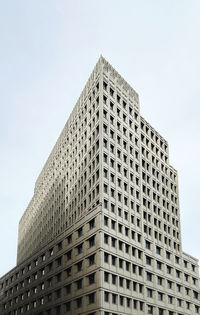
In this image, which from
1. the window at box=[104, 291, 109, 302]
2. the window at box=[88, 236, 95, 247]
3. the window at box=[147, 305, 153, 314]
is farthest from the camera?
the window at box=[147, 305, 153, 314]

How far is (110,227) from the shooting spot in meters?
67.8

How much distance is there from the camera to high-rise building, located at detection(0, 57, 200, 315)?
66.4m

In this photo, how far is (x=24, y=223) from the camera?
5832 inches

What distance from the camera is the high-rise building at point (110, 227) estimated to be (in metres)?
66.4

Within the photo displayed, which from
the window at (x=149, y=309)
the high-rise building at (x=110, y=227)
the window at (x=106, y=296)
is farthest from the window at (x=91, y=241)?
the window at (x=149, y=309)

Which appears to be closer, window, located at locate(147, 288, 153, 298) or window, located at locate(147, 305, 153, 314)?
window, located at locate(147, 305, 153, 314)

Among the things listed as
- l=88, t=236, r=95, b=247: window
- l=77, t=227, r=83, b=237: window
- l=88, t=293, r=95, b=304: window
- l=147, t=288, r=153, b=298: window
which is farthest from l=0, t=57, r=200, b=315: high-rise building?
l=77, t=227, r=83, b=237: window

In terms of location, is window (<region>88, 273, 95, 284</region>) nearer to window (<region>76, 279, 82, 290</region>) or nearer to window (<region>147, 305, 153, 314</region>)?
window (<region>76, 279, 82, 290</region>)

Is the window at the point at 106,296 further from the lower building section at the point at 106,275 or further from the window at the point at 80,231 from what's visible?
the window at the point at 80,231

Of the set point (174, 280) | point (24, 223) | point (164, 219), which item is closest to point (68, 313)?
point (174, 280)

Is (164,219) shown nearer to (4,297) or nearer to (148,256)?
(148,256)

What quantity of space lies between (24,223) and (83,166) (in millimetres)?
73790

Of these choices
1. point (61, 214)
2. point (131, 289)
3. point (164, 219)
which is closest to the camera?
point (131, 289)

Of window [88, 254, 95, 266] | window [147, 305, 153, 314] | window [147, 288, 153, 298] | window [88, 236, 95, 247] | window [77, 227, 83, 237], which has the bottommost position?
window [147, 305, 153, 314]
